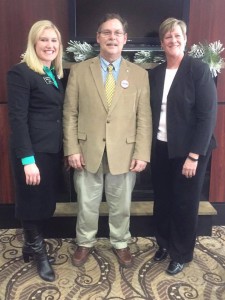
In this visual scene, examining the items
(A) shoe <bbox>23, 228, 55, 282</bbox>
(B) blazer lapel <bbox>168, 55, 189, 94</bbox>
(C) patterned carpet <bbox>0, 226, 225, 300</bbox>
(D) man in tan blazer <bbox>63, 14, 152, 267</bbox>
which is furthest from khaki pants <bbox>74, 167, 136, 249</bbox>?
(B) blazer lapel <bbox>168, 55, 189, 94</bbox>

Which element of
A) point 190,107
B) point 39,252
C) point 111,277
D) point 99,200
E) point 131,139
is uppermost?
point 190,107

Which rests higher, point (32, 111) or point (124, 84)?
point (124, 84)

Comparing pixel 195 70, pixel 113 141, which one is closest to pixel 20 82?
pixel 113 141

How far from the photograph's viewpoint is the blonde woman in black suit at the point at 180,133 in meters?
1.87

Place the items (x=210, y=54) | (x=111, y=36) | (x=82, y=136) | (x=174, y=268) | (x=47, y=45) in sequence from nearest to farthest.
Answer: (x=47, y=45) → (x=111, y=36) → (x=82, y=136) → (x=174, y=268) → (x=210, y=54)

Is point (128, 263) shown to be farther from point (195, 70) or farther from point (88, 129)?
point (195, 70)

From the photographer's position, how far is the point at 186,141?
1.96 m

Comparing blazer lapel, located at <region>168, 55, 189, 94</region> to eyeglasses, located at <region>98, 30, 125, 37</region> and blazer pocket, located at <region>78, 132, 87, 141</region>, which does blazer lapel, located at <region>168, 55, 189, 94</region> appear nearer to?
eyeglasses, located at <region>98, 30, 125, 37</region>

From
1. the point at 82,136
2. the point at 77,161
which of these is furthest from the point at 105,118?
the point at 77,161

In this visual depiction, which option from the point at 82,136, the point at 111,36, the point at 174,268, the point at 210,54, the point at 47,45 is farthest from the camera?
the point at 210,54

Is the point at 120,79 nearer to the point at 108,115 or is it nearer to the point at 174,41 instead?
the point at 108,115

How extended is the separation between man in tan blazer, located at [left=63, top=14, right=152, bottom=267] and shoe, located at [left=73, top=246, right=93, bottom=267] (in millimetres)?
517

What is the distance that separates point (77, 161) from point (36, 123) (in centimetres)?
37

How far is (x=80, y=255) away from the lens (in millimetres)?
2262
